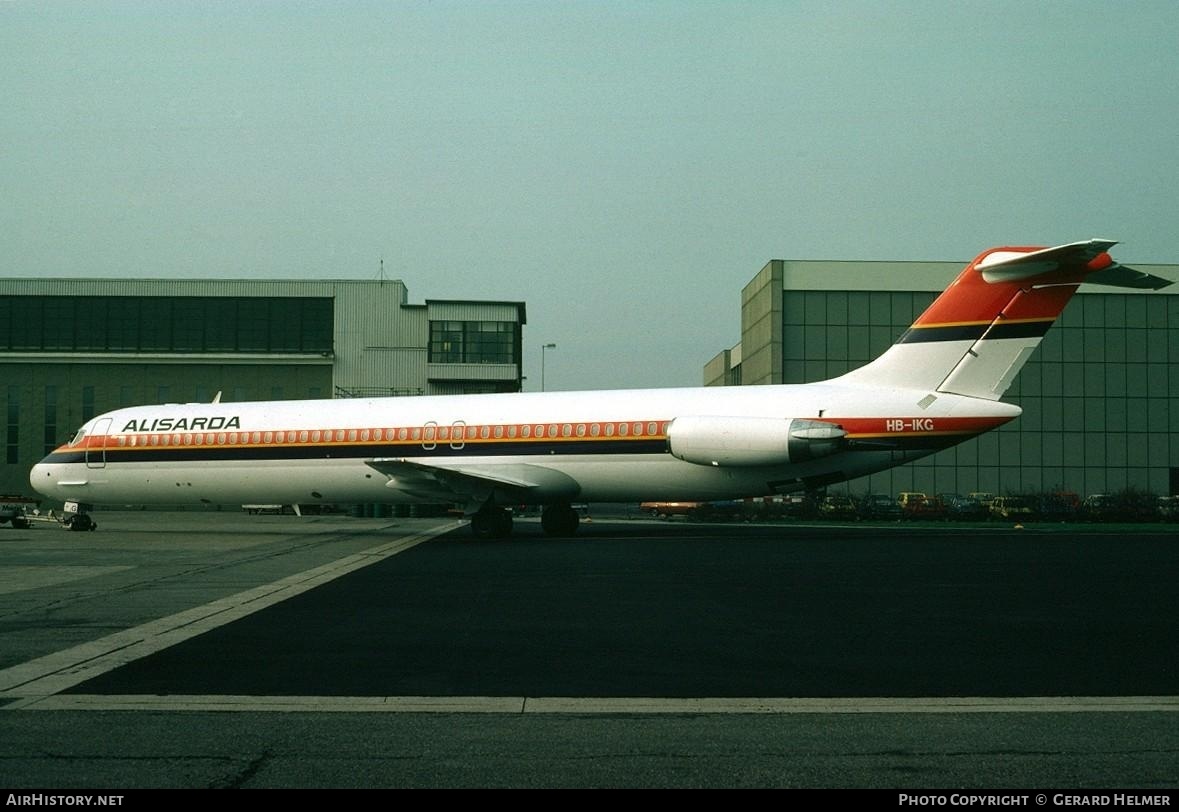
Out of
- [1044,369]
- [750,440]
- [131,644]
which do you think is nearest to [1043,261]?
[750,440]

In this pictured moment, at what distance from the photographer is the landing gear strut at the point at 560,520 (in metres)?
28.1

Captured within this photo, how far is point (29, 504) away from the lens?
5016 cm

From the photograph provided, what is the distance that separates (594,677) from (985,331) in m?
17.4

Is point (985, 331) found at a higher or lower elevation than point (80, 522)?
higher

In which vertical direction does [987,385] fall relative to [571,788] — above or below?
above

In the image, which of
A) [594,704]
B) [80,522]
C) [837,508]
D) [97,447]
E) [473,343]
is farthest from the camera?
[473,343]

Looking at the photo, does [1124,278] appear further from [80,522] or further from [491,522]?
[80,522]

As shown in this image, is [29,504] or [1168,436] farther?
[1168,436]

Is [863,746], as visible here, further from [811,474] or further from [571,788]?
[811,474]

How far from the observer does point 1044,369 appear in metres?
59.1

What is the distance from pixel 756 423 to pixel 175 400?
147 feet

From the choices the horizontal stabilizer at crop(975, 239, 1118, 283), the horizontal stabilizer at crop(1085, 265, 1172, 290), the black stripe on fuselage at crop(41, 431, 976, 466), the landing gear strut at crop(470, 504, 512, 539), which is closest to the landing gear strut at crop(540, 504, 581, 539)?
the landing gear strut at crop(470, 504, 512, 539)

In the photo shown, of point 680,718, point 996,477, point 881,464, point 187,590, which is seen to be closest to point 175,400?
point 996,477
